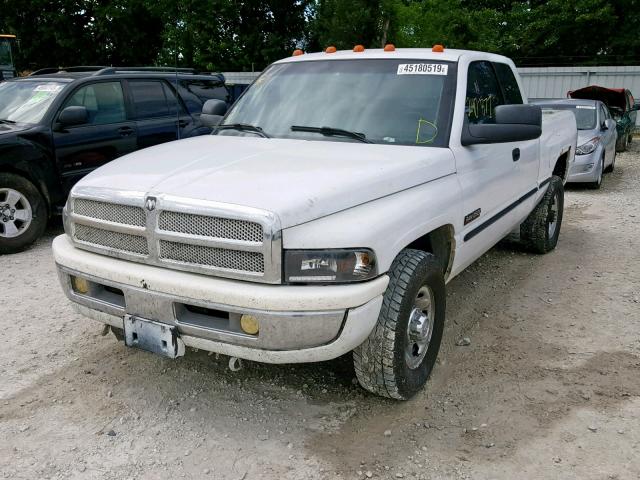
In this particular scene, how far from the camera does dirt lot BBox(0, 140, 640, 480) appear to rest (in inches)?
112

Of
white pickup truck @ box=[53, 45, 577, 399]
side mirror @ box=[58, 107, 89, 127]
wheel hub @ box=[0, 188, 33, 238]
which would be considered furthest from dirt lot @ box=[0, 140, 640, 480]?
side mirror @ box=[58, 107, 89, 127]

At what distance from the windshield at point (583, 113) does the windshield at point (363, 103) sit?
306 inches

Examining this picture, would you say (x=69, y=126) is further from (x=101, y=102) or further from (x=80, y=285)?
(x=80, y=285)

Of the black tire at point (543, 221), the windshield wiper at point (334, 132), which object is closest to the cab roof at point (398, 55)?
the windshield wiper at point (334, 132)

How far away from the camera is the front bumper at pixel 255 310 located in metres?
2.65

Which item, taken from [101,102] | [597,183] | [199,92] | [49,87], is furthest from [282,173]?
[597,183]

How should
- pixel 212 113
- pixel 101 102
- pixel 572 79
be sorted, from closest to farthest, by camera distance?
pixel 212 113 < pixel 101 102 < pixel 572 79

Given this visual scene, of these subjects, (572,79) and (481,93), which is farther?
(572,79)

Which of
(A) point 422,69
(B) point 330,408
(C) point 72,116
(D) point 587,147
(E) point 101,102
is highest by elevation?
(A) point 422,69

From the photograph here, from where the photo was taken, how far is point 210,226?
2.73 metres

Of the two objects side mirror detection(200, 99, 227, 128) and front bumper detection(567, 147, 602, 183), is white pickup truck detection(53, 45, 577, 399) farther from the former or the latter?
front bumper detection(567, 147, 602, 183)

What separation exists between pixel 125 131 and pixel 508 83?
4.54m

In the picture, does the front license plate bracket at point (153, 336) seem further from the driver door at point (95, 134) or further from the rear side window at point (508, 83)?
the driver door at point (95, 134)

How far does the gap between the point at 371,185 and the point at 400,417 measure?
127 centimetres
